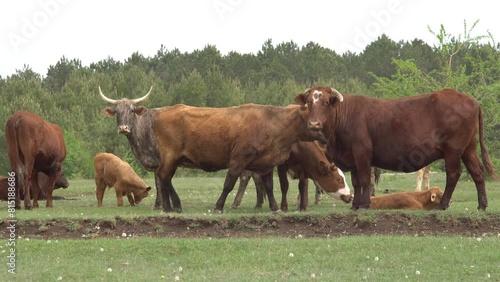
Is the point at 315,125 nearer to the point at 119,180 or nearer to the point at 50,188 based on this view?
the point at 119,180

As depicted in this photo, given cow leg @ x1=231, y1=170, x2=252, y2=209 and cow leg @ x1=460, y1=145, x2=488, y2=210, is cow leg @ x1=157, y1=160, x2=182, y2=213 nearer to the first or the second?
cow leg @ x1=231, y1=170, x2=252, y2=209

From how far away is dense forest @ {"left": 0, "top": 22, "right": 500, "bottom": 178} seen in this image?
1329 inches

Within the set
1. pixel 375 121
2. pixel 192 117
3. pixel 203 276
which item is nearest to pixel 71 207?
pixel 192 117

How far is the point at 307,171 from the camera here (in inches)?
824

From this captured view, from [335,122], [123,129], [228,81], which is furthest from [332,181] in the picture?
[228,81]

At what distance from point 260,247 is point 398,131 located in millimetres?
5607

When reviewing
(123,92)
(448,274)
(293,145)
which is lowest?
(448,274)

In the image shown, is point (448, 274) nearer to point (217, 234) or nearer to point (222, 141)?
point (217, 234)

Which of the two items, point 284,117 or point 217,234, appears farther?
point 284,117

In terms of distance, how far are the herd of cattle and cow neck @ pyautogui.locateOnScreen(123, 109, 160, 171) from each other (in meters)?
0.29

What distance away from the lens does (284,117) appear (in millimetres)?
19641

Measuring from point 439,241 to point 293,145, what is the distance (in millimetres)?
5992

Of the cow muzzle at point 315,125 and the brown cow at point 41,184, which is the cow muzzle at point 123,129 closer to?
the cow muzzle at point 315,125

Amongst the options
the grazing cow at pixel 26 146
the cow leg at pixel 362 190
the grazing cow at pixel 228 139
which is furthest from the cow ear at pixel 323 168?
the grazing cow at pixel 26 146
